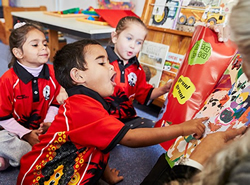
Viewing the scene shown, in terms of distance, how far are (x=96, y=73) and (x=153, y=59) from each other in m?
0.94

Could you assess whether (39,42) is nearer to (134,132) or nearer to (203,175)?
(134,132)

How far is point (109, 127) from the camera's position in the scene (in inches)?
28.8

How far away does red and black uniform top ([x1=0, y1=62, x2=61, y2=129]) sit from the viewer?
1.14 m

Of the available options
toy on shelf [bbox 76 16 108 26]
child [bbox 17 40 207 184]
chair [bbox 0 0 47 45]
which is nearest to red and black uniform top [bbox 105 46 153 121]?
child [bbox 17 40 207 184]

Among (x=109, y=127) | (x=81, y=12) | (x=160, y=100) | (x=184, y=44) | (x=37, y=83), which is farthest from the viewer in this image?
(x=81, y=12)

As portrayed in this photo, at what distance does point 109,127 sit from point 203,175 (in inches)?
17.1

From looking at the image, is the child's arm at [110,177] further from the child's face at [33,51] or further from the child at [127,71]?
the child's face at [33,51]

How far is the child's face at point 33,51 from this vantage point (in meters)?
1.20

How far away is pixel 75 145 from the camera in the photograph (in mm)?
839

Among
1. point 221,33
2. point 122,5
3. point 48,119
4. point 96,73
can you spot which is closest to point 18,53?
point 48,119

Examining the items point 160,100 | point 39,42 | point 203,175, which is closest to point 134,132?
point 203,175

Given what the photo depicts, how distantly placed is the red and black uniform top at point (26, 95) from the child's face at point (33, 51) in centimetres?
6

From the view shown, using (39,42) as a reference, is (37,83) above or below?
below

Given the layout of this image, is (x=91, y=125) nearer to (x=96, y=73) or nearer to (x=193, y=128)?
(x=96, y=73)
